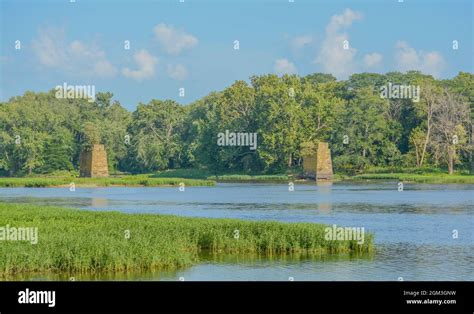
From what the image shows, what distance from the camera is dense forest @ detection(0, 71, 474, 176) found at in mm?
93438

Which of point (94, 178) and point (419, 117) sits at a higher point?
point (419, 117)

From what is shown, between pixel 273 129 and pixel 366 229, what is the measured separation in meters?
63.9

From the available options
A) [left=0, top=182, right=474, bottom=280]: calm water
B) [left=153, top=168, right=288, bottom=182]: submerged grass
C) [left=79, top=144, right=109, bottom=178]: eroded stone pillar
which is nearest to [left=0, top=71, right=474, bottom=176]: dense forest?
[left=153, top=168, right=288, bottom=182]: submerged grass

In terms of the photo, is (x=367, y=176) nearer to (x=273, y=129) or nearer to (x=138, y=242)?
(x=273, y=129)

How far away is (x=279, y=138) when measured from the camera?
98.1 meters

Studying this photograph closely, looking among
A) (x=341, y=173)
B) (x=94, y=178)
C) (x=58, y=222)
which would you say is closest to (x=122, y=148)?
(x=94, y=178)

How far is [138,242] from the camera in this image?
25594 millimetres

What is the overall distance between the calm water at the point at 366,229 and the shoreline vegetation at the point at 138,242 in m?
0.69

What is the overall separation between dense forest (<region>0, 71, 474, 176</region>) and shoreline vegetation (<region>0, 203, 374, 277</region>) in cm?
5463

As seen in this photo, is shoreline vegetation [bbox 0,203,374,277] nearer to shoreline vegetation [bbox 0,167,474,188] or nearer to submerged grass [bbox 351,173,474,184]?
shoreline vegetation [bbox 0,167,474,188]

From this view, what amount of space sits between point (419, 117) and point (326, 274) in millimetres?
73405

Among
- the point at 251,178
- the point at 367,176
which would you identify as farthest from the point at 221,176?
the point at 367,176
